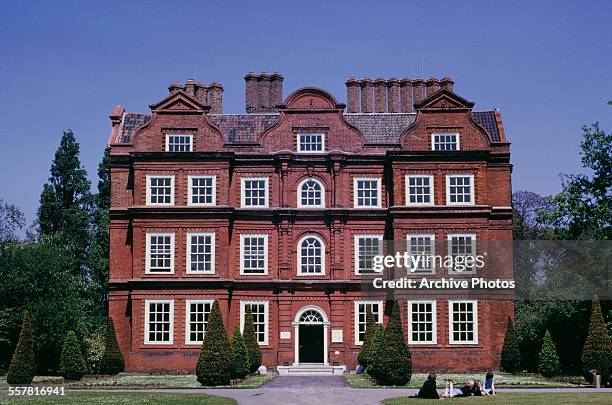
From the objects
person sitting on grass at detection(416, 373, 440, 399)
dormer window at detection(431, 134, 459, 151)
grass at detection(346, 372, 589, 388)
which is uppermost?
dormer window at detection(431, 134, 459, 151)

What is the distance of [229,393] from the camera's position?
102ft

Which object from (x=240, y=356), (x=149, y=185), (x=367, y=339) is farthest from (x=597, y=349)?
(x=149, y=185)

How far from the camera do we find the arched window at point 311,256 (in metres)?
45.0

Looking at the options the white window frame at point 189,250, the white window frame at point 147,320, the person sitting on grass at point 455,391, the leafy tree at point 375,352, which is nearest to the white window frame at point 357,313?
the leafy tree at point 375,352

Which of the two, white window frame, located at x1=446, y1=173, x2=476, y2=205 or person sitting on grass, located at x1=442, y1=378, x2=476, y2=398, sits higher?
white window frame, located at x1=446, y1=173, x2=476, y2=205

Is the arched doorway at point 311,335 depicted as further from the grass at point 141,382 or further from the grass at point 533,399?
the grass at point 533,399

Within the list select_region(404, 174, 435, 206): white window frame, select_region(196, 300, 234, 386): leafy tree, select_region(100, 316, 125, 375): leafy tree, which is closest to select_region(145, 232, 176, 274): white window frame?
select_region(100, 316, 125, 375): leafy tree

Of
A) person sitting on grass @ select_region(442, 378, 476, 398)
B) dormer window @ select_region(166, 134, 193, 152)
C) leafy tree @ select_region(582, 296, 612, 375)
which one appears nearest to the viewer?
person sitting on grass @ select_region(442, 378, 476, 398)

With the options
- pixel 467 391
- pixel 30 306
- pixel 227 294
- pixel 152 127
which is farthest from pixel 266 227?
pixel 467 391

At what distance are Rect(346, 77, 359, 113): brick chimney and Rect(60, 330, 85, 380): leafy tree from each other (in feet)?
68.2

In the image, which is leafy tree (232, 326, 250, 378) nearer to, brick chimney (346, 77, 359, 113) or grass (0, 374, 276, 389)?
grass (0, 374, 276, 389)

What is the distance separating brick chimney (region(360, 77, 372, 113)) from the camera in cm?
4922

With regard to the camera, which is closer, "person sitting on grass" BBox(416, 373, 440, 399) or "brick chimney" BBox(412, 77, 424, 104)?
"person sitting on grass" BBox(416, 373, 440, 399)

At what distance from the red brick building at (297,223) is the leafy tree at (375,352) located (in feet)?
11.8
